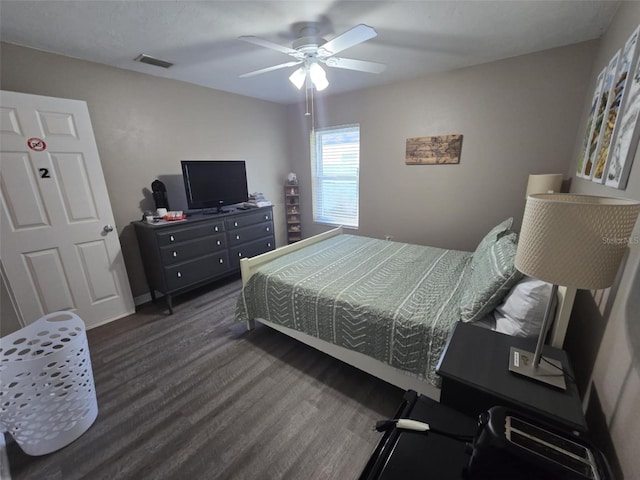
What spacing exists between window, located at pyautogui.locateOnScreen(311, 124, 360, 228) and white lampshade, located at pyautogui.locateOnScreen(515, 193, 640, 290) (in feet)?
10.5

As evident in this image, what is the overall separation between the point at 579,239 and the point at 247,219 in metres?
3.18

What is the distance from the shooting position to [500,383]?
100 centimetres

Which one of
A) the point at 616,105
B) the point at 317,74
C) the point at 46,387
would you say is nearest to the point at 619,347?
the point at 616,105

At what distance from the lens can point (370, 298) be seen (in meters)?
1.75

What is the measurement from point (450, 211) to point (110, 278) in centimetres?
384

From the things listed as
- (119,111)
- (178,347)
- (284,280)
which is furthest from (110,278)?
(284,280)

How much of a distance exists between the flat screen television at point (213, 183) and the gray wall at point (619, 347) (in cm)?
334

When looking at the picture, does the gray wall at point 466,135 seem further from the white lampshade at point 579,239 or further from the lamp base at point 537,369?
the white lampshade at point 579,239

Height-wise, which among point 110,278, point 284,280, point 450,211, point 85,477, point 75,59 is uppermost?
point 75,59

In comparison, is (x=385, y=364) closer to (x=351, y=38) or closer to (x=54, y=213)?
(x=351, y=38)

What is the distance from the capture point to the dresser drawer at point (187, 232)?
2.63 m

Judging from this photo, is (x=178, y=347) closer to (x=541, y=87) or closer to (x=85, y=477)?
(x=85, y=477)

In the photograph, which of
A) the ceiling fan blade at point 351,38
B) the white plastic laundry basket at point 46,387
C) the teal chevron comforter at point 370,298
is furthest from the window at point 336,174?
the white plastic laundry basket at point 46,387

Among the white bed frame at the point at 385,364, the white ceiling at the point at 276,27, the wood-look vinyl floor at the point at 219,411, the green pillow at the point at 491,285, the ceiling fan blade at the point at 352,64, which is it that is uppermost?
the white ceiling at the point at 276,27
